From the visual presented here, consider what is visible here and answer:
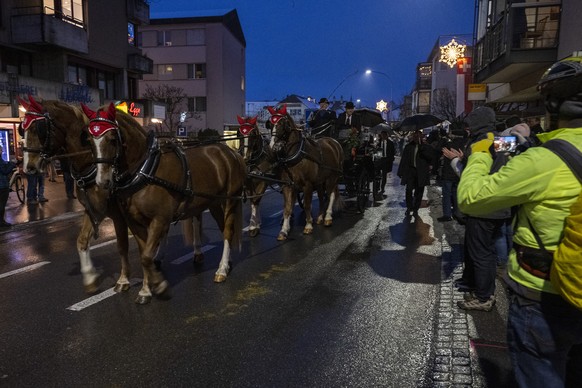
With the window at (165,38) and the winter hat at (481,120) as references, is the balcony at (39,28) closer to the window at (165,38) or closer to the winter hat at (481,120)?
the winter hat at (481,120)

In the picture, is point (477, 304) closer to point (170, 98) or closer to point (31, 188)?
point (31, 188)

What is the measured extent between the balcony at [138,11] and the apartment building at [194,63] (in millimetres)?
13665

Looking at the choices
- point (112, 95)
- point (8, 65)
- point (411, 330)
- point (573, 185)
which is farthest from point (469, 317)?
point (112, 95)

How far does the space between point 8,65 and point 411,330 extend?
2363 centimetres

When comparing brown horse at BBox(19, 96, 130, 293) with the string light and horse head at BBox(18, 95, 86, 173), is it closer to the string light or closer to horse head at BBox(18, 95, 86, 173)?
horse head at BBox(18, 95, 86, 173)

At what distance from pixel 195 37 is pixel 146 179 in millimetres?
43589

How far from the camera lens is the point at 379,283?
5641mm

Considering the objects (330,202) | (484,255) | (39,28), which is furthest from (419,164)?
(39,28)

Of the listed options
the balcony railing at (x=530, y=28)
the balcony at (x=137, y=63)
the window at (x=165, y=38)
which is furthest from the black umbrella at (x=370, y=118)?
the window at (x=165, y=38)

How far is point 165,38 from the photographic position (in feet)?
147

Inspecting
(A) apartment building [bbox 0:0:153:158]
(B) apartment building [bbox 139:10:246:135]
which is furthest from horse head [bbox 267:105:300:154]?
(B) apartment building [bbox 139:10:246:135]

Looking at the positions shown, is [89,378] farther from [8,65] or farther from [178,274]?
[8,65]

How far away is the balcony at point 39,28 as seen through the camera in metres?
20.2

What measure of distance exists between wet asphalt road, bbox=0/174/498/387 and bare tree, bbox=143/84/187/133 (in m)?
34.5
